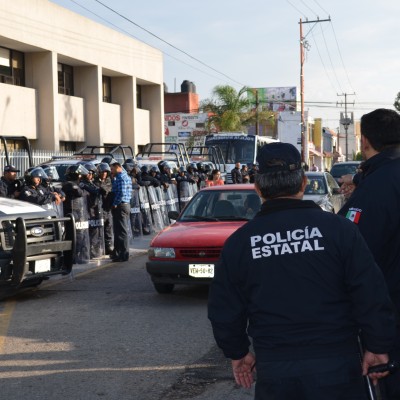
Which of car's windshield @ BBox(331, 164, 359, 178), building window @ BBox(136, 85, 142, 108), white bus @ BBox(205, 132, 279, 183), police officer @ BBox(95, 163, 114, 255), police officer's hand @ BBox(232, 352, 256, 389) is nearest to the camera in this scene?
police officer's hand @ BBox(232, 352, 256, 389)

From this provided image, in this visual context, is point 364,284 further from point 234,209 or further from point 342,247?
point 234,209

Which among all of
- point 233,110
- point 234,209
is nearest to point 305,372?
point 234,209

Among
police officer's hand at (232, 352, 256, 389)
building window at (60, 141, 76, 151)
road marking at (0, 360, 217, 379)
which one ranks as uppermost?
building window at (60, 141, 76, 151)

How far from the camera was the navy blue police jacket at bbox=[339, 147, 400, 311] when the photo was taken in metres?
4.02

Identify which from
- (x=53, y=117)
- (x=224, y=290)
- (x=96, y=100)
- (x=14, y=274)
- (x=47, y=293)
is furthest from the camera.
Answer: (x=96, y=100)

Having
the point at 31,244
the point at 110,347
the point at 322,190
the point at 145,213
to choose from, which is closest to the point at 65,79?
the point at 145,213

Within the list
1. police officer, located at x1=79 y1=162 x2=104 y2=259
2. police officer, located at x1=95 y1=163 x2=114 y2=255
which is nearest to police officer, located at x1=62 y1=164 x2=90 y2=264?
police officer, located at x1=79 y1=162 x2=104 y2=259

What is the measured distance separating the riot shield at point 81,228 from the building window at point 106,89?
25.0m

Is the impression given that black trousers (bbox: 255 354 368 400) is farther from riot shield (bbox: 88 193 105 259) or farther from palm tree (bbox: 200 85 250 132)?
palm tree (bbox: 200 85 250 132)

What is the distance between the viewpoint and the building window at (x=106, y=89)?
38.5 m

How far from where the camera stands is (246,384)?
11.5 feet

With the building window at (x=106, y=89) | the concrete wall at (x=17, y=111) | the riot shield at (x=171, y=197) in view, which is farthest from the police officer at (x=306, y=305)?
the building window at (x=106, y=89)

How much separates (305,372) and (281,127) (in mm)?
75725

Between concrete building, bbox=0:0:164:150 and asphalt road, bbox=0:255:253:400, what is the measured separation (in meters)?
18.7
